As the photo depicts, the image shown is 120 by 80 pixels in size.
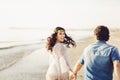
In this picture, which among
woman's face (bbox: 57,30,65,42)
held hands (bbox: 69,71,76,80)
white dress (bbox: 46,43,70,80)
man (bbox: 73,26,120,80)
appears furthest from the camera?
woman's face (bbox: 57,30,65,42)

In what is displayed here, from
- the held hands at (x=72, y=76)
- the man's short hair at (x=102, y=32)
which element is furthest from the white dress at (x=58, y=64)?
the man's short hair at (x=102, y=32)

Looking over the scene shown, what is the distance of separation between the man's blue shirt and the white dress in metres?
1.17

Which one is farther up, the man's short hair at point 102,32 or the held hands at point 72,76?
the man's short hair at point 102,32

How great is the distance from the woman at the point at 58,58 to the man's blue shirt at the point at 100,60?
3.70 ft

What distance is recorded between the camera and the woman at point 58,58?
271 inches

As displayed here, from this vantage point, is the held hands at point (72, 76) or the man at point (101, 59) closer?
the man at point (101, 59)

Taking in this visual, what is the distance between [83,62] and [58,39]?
50.0 inches

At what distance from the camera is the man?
5.52 meters

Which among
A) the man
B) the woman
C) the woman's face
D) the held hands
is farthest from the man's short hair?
the woman's face

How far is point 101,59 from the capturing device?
5.57 metres

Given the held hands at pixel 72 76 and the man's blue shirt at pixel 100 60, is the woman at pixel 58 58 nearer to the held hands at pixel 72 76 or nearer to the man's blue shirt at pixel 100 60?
the held hands at pixel 72 76

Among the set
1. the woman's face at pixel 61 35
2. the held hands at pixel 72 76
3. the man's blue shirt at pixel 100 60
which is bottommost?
the held hands at pixel 72 76

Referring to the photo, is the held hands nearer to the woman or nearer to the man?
the woman

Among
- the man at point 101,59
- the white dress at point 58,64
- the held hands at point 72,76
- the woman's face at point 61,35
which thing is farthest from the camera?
the woman's face at point 61,35
